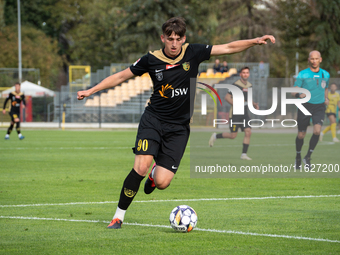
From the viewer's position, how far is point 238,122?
14.1 meters

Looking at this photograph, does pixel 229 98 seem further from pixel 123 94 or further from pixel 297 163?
pixel 123 94

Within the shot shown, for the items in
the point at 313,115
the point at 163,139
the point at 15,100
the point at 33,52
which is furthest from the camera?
the point at 33,52

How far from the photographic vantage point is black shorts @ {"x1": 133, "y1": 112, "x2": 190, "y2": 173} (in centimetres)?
595

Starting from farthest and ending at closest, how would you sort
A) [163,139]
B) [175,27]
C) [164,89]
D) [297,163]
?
[297,163], [163,139], [164,89], [175,27]

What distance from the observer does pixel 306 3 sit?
39.5 meters

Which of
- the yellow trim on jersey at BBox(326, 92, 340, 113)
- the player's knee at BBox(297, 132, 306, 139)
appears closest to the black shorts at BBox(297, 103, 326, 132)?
the player's knee at BBox(297, 132, 306, 139)

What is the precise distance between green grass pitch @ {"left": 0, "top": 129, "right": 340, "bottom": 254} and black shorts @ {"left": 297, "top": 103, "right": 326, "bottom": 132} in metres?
1.24

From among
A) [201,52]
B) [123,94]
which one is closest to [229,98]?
[201,52]

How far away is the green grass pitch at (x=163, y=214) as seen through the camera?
4.99m

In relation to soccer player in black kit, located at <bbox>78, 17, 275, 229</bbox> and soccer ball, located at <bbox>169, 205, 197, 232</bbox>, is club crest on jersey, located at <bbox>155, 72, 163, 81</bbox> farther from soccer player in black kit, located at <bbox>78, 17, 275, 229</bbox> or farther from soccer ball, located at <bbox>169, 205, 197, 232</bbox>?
soccer ball, located at <bbox>169, 205, 197, 232</bbox>

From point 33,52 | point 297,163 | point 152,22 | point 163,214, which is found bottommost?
point 163,214

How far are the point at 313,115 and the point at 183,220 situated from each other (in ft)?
20.3

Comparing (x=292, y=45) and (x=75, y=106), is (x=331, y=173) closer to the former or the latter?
(x=75, y=106)

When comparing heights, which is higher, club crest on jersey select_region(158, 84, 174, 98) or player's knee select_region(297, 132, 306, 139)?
club crest on jersey select_region(158, 84, 174, 98)
